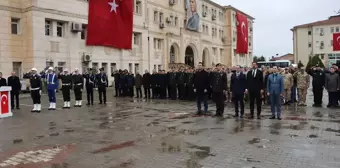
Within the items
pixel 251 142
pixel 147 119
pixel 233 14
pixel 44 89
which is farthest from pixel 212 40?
pixel 251 142

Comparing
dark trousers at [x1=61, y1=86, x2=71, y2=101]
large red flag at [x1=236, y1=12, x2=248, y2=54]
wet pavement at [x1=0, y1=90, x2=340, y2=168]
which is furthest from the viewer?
large red flag at [x1=236, y1=12, x2=248, y2=54]

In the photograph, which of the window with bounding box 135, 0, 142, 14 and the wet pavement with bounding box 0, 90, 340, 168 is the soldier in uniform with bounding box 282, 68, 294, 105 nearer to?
the wet pavement with bounding box 0, 90, 340, 168

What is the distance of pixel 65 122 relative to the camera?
39.5 ft

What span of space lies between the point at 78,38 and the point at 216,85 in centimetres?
2180

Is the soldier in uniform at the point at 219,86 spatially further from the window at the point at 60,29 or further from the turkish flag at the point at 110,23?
the window at the point at 60,29

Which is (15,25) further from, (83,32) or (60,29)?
(83,32)

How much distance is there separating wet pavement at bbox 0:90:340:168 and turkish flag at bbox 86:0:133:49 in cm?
1987

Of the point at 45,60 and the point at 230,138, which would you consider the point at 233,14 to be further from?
the point at 230,138

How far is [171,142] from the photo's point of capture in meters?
8.40

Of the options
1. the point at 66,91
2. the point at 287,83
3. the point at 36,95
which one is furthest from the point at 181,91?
the point at 36,95

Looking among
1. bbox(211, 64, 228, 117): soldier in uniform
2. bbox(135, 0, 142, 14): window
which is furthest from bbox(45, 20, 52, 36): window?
bbox(211, 64, 228, 117): soldier in uniform

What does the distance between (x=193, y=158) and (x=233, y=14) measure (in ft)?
216

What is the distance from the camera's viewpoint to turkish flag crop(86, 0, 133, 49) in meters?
31.5

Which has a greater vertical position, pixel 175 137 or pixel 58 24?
pixel 58 24
